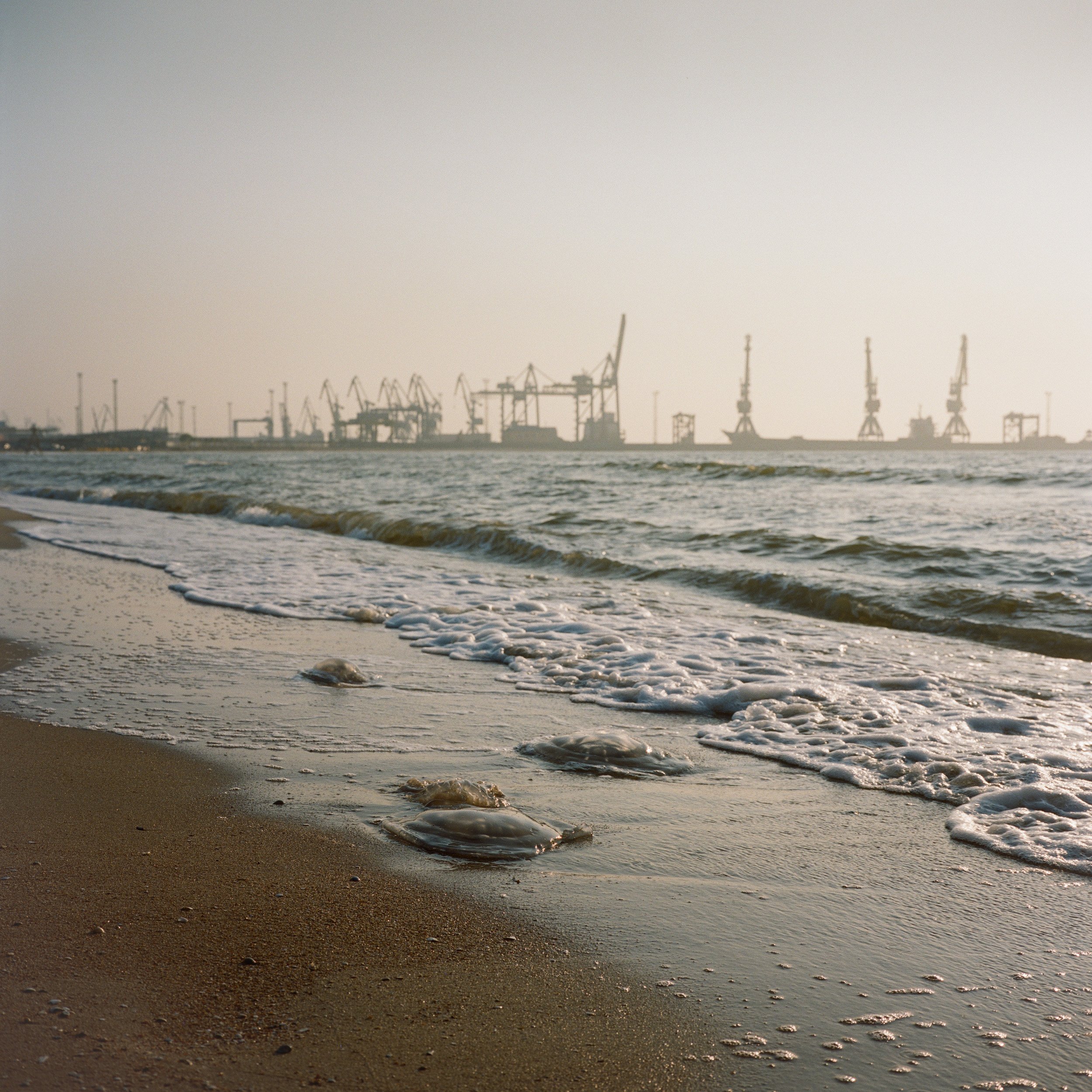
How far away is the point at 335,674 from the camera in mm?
4227

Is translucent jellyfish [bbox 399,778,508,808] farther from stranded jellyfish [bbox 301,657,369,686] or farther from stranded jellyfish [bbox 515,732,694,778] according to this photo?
stranded jellyfish [bbox 301,657,369,686]

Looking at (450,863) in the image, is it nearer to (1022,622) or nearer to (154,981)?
(154,981)

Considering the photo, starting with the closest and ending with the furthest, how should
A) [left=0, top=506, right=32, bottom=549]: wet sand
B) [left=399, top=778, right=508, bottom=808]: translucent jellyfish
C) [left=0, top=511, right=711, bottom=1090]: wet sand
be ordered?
[left=0, top=511, right=711, bottom=1090]: wet sand, [left=399, top=778, right=508, bottom=808]: translucent jellyfish, [left=0, top=506, right=32, bottom=549]: wet sand

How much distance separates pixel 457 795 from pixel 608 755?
2.27 ft

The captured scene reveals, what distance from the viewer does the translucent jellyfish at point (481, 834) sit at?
7.82ft

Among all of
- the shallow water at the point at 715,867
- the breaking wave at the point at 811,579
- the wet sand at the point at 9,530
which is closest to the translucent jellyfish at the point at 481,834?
the shallow water at the point at 715,867

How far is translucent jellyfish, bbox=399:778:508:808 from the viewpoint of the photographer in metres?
2.67

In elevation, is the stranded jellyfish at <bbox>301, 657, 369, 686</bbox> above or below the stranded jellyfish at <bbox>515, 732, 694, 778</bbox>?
above

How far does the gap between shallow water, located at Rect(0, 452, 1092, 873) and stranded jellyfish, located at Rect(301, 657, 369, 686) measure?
77cm

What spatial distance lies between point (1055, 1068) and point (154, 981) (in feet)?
4.92

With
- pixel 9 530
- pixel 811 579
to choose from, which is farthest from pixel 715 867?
pixel 9 530

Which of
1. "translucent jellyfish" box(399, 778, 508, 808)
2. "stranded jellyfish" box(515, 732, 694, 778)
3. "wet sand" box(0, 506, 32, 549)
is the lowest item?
"stranded jellyfish" box(515, 732, 694, 778)

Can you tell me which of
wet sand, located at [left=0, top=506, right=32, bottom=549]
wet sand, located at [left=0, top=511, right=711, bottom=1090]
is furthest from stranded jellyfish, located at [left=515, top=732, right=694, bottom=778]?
wet sand, located at [left=0, top=506, right=32, bottom=549]

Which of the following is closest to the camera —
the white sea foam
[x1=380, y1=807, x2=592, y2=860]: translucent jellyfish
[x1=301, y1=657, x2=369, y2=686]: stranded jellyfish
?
[x1=380, y1=807, x2=592, y2=860]: translucent jellyfish
